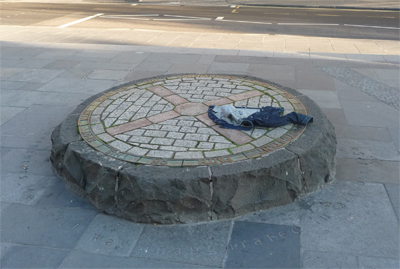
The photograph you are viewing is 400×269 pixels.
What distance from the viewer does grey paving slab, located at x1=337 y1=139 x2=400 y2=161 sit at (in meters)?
5.10

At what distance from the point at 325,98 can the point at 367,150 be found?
2055mm

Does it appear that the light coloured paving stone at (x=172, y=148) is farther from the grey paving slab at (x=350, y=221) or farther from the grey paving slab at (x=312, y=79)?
the grey paving slab at (x=312, y=79)

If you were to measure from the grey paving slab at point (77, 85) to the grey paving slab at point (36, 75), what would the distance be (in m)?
0.29

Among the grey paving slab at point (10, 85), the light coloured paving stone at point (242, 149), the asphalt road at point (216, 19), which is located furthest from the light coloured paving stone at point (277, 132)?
the asphalt road at point (216, 19)

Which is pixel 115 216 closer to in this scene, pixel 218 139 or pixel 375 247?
pixel 218 139

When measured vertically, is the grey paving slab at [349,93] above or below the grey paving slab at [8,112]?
below

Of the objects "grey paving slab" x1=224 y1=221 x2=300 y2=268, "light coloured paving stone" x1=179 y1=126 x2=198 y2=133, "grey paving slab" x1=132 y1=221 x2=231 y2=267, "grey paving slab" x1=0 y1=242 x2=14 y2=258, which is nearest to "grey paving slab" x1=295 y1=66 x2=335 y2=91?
"light coloured paving stone" x1=179 y1=126 x2=198 y2=133

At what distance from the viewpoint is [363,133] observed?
227 inches

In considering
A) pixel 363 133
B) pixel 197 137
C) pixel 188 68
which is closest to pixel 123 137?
pixel 197 137

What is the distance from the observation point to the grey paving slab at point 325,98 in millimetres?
6816

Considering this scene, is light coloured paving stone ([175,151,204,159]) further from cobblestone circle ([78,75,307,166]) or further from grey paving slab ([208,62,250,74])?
grey paving slab ([208,62,250,74])

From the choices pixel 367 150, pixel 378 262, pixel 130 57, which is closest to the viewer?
pixel 378 262

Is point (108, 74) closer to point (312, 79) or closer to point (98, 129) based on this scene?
point (98, 129)

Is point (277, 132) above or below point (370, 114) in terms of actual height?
above
